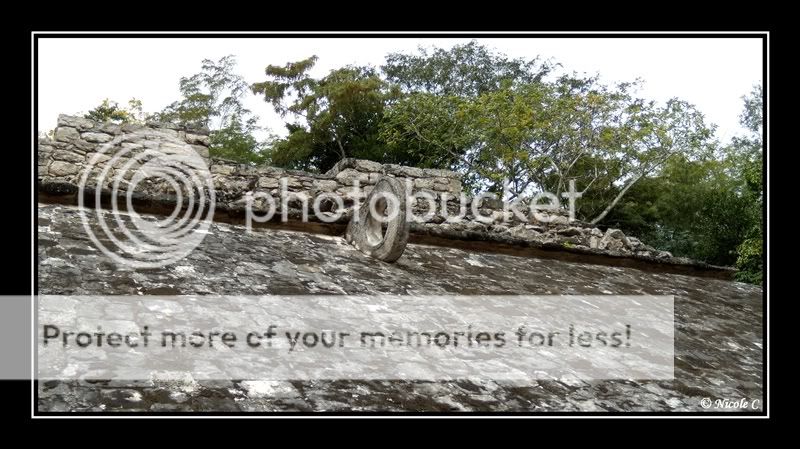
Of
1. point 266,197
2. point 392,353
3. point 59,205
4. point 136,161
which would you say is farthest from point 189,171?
point 392,353

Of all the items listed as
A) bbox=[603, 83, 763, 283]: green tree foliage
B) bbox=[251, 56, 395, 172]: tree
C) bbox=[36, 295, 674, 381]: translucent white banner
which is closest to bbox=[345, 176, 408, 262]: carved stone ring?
bbox=[36, 295, 674, 381]: translucent white banner

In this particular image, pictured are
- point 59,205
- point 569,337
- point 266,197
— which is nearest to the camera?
point 569,337

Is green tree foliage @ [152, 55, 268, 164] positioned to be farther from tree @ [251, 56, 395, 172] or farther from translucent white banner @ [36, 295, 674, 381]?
translucent white banner @ [36, 295, 674, 381]

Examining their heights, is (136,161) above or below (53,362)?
above

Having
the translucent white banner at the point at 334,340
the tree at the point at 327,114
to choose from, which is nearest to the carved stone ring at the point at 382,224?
the translucent white banner at the point at 334,340

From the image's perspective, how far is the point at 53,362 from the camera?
8.63 feet

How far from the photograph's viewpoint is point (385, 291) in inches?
179

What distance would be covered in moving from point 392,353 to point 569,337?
4.64ft

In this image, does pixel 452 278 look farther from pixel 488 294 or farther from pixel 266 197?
pixel 266 197

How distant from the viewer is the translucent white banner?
9.34 feet

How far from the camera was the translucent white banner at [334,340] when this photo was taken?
2848 mm

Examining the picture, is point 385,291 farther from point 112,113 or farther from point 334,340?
point 112,113

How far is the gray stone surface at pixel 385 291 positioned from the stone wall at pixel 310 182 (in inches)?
22.3

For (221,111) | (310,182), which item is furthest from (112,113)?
(310,182)
